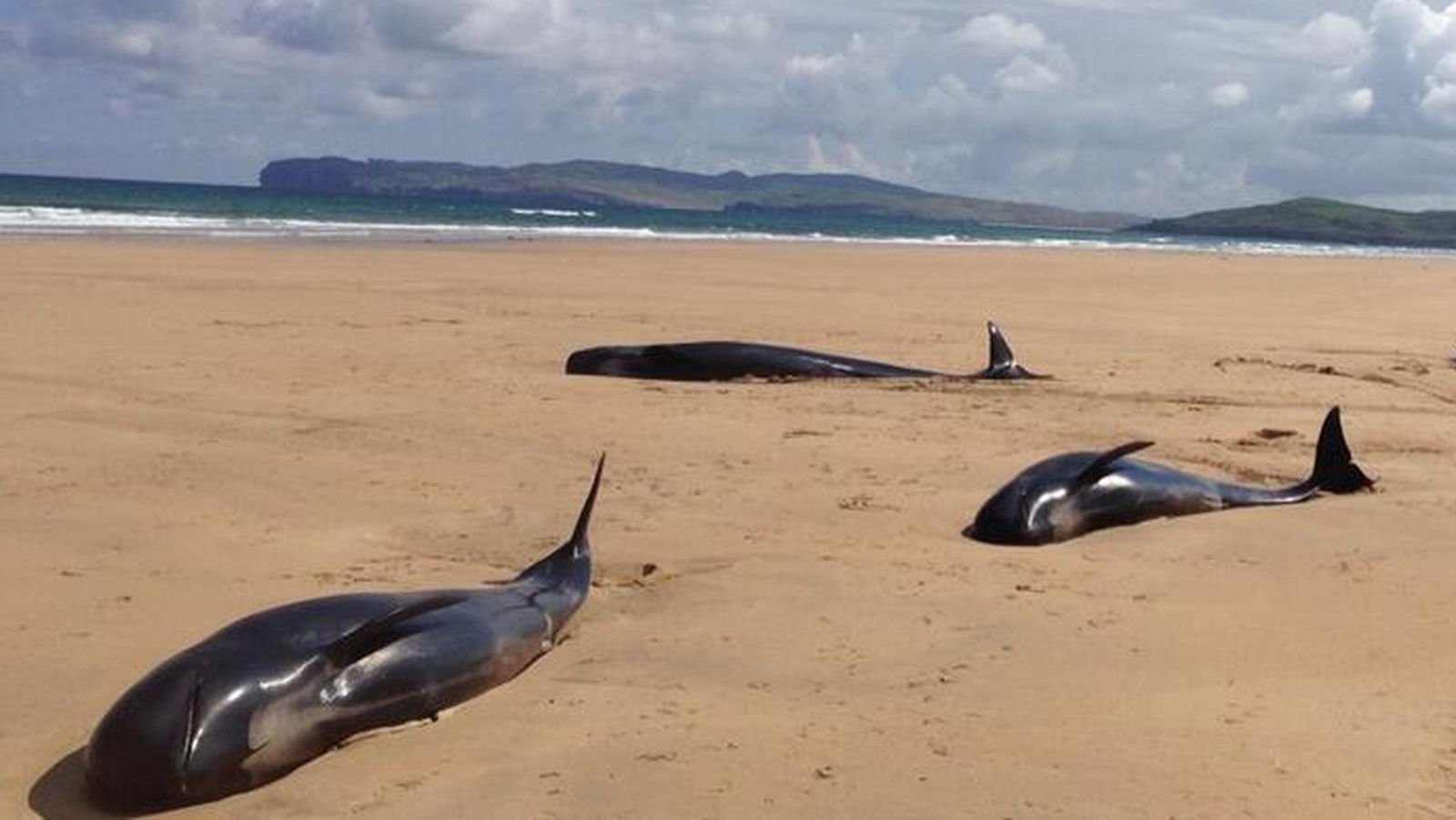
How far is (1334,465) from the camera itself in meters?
8.59

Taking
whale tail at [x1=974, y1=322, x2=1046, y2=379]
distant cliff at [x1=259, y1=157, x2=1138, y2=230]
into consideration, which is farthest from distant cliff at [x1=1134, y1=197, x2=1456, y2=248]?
whale tail at [x1=974, y1=322, x2=1046, y2=379]

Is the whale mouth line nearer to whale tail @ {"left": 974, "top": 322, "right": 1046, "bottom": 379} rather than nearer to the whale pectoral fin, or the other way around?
the whale pectoral fin

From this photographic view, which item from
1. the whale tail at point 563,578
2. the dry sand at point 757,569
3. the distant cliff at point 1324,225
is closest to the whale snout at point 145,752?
the dry sand at point 757,569

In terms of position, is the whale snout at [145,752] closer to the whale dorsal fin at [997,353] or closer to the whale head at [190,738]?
the whale head at [190,738]

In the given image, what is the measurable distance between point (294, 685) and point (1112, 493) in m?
4.24

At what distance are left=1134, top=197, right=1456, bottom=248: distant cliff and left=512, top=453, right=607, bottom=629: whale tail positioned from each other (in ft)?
372

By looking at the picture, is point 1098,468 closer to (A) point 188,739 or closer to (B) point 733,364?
(A) point 188,739

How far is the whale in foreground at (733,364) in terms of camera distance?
12.8 m

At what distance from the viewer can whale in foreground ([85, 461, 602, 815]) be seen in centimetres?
439

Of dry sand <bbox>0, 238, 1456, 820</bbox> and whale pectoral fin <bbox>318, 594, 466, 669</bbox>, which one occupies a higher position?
whale pectoral fin <bbox>318, 594, 466, 669</bbox>

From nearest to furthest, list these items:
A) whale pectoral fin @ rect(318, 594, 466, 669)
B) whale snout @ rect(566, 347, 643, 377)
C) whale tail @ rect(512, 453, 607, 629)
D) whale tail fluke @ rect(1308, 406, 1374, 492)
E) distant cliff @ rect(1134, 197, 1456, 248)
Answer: whale pectoral fin @ rect(318, 594, 466, 669) → whale tail @ rect(512, 453, 607, 629) → whale tail fluke @ rect(1308, 406, 1374, 492) → whale snout @ rect(566, 347, 643, 377) → distant cliff @ rect(1134, 197, 1456, 248)

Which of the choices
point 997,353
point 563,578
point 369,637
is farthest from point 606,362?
point 369,637

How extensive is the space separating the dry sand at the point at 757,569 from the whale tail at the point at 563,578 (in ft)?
0.36

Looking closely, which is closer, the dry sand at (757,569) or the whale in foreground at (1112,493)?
the dry sand at (757,569)
